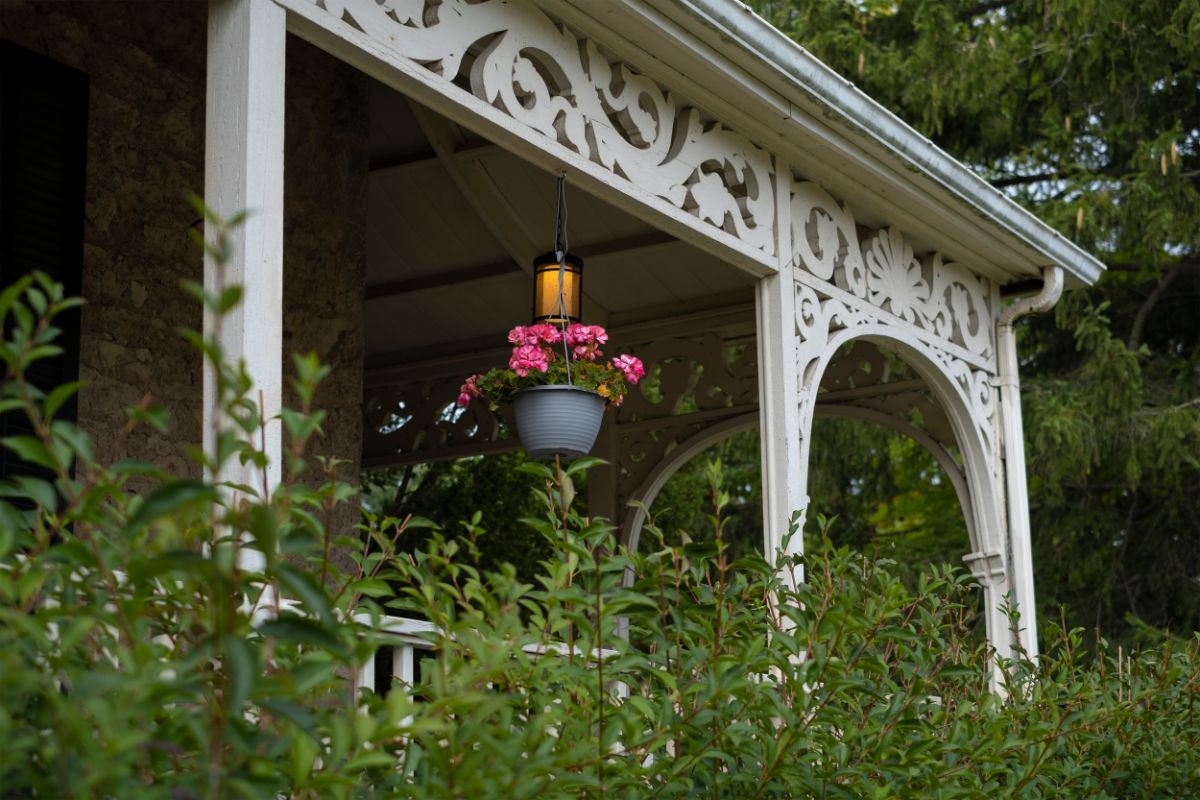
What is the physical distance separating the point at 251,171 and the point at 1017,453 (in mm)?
4921

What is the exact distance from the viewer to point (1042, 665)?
A: 5.34 m

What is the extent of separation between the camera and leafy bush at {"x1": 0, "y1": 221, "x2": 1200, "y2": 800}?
1.85 m

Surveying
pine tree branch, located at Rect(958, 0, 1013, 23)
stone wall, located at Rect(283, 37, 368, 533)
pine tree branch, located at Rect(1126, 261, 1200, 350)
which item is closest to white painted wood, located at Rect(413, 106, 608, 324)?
stone wall, located at Rect(283, 37, 368, 533)

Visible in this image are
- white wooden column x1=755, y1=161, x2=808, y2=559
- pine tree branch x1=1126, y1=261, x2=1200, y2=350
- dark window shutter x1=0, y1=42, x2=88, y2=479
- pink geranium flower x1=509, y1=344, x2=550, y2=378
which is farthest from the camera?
pine tree branch x1=1126, y1=261, x2=1200, y2=350

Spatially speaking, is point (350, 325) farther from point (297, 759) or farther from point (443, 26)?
point (297, 759)

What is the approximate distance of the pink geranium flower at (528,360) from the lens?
5668 mm

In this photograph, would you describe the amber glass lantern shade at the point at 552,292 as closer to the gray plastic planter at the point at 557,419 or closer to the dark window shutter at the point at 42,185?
the gray plastic planter at the point at 557,419

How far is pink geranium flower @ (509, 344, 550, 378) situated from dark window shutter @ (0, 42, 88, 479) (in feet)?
4.94

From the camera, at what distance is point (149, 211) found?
5.85 m

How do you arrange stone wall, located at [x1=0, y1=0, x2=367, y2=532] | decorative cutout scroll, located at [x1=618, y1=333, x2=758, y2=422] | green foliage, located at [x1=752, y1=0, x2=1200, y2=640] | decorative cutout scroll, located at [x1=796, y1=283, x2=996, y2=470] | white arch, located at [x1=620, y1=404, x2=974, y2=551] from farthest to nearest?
green foliage, located at [x1=752, y1=0, x2=1200, y2=640], decorative cutout scroll, located at [x1=618, y1=333, x2=758, y2=422], white arch, located at [x1=620, y1=404, x2=974, y2=551], decorative cutout scroll, located at [x1=796, y1=283, x2=996, y2=470], stone wall, located at [x1=0, y1=0, x2=367, y2=532]

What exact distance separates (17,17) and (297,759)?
4.02 meters

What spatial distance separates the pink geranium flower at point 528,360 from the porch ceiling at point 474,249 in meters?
2.00

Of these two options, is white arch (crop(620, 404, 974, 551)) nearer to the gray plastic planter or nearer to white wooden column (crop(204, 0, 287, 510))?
the gray plastic planter

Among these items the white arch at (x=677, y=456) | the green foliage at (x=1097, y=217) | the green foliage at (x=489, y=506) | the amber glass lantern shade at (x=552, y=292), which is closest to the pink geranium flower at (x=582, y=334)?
the amber glass lantern shade at (x=552, y=292)
